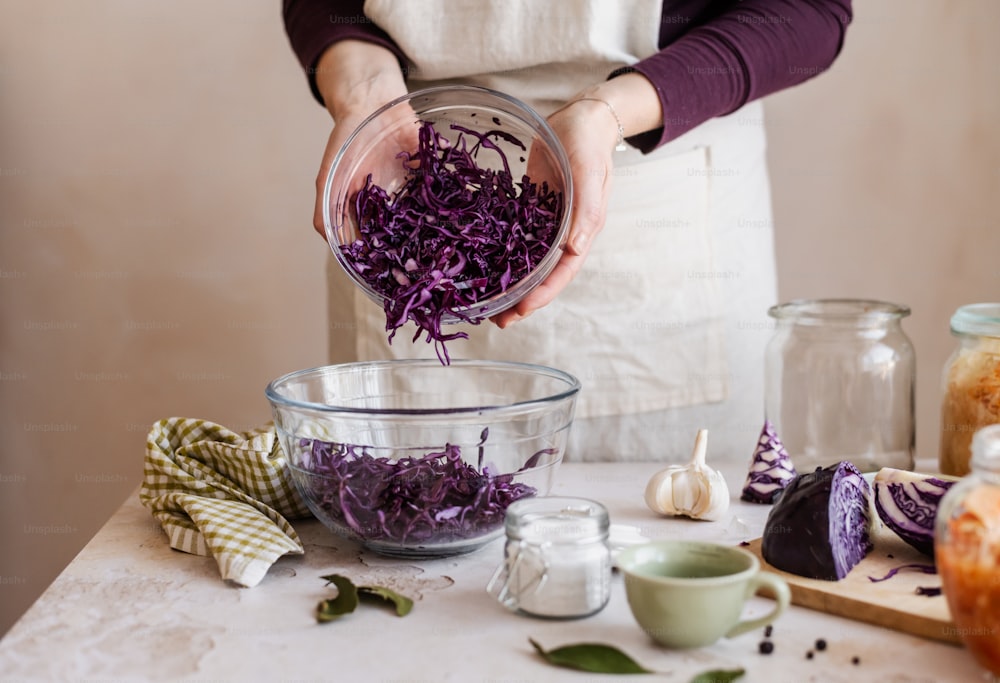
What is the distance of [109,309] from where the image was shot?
95.8 inches

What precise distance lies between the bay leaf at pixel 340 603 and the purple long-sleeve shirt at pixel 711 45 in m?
0.87

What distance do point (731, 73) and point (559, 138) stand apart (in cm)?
37

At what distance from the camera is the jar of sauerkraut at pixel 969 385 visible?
1.23m

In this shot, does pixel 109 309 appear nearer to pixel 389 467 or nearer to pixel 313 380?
pixel 313 380

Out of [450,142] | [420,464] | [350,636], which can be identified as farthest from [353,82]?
[350,636]

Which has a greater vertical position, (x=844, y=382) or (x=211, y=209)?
(x=211, y=209)

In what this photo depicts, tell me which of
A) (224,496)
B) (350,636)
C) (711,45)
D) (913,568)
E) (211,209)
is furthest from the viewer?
(211,209)

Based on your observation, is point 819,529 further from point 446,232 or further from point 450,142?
point 450,142

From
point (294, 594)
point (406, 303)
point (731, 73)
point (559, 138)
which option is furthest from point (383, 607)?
point (731, 73)

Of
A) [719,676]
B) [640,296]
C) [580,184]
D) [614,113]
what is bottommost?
[719,676]

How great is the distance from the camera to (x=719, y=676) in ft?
2.72

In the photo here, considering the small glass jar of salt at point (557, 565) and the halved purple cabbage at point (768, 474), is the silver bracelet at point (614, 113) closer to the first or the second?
the halved purple cabbage at point (768, 474)

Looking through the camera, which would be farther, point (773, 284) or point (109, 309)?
point (109, 309)

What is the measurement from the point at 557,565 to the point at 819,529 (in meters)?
0.27
